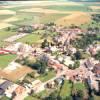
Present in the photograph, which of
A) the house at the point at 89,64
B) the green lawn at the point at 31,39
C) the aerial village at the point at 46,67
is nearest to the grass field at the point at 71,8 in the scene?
the aerial village at the point at 46,67

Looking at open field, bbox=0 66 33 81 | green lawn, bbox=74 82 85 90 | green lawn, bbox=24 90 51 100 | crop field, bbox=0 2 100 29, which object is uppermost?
crop field, bbox=0 2 100 29

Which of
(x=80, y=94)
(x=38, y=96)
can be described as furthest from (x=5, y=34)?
(x=80, y=94)

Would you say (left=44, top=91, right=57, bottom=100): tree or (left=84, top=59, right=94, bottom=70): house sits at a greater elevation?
(left=44, top=91, right=57, bottom=100): tree

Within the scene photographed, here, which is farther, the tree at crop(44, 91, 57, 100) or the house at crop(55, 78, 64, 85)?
the house at crop(55, 78, 64, 85)

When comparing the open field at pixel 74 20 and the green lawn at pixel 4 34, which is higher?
the open field at pixel 74 20

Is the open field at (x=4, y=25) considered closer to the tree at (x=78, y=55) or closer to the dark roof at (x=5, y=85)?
the tree at (x=78, y=55)

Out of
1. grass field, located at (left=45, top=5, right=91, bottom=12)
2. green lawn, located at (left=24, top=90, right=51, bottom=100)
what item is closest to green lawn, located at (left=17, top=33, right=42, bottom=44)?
green lawn, located at (left=24, top=90, right=51, bottom=100)

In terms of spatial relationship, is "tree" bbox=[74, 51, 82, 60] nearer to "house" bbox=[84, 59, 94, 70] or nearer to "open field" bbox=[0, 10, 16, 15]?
"house" bbox=[84, 59, 94, 70]

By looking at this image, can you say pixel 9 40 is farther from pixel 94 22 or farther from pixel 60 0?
pixel 60 0
